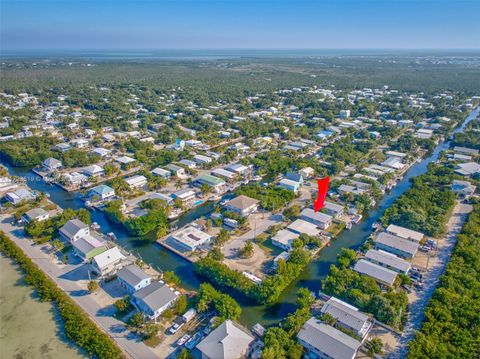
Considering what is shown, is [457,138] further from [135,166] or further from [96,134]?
[96,134]

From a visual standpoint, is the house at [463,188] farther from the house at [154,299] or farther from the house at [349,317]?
the house at [154,299]

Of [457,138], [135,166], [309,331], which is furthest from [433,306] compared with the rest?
→ [457,138]

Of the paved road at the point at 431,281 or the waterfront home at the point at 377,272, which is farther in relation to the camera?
the waterfront home at the point at 377,272

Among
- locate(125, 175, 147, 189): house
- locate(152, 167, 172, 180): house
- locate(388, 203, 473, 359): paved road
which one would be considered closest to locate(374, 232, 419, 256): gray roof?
locate(388, 203, 473, 359): paved road

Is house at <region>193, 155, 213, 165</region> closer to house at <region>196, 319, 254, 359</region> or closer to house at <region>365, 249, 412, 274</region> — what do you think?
house at <region>365, 249, 412, 274</region>

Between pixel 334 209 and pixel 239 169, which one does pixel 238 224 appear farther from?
pixel 239 169

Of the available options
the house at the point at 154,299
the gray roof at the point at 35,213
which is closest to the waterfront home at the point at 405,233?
the house at the point at 154,299
